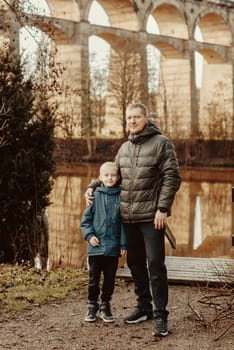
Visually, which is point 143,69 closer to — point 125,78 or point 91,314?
point 125,78

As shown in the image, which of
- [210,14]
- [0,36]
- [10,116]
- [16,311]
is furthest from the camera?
[210,14]

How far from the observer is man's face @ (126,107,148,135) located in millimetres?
4734

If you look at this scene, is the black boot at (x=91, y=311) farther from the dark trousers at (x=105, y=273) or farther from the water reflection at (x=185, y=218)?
the water reflection at (x=185, y=218)

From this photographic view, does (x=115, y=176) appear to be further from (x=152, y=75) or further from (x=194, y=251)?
(x=152, y=75)

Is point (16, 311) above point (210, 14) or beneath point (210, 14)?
beneath

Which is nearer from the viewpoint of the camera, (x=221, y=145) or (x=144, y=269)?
(x=144, y=269)

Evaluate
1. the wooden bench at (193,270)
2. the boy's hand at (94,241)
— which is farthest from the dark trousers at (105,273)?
the wooden bench at (193,270)

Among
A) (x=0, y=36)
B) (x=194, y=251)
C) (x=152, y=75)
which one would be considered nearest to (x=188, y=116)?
(x=152, y=75)

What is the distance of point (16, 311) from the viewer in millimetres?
5438

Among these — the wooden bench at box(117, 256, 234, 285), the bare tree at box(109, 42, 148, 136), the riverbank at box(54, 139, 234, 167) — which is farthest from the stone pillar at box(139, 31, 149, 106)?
the wooden bench at box(117, 256, 234, 285)

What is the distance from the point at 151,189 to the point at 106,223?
50 centimetres

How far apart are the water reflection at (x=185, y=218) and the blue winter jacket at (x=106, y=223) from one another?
11.8 ft

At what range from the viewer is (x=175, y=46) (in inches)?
1455

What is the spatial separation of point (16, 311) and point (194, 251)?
5794 millimetres
